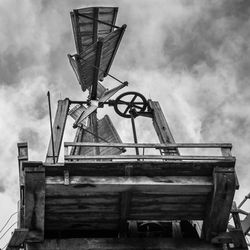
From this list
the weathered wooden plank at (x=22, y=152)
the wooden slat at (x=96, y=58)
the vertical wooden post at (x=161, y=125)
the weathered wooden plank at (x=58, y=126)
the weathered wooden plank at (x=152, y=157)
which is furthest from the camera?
the wooden slat at (x=96, y=58)

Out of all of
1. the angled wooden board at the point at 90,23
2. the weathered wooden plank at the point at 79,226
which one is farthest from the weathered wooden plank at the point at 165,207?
the angled wooden board at the point at 90,23

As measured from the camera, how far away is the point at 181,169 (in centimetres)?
919

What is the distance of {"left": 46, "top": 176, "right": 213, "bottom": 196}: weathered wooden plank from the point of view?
8867mm

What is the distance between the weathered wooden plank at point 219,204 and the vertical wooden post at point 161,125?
233 centimetres

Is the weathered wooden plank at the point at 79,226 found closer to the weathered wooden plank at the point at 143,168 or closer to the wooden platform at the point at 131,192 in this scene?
the wooden platform at the point at 131,192

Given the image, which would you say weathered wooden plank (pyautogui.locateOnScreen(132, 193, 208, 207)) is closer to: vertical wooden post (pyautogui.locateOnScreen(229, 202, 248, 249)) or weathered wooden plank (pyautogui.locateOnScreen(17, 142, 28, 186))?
vertical wooden post (pyautogui.locateOnScreen(229, 202, 248, 249))

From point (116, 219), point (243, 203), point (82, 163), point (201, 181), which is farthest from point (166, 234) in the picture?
point (243, 203)

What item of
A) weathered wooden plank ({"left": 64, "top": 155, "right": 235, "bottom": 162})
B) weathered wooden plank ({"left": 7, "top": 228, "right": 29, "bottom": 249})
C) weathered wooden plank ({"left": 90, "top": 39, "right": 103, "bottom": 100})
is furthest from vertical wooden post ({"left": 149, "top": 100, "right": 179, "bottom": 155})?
weathered wooden plank ({"left": 7, "top": 228, "right": 29, "bottom": 249})

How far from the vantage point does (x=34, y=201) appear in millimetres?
8867

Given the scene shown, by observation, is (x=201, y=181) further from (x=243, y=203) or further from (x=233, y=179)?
(x=243, y=203)

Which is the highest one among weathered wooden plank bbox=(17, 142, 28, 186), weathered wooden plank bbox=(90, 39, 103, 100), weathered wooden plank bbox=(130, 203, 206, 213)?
weathered wooden plank bbox=(90, 39, 103, 100)

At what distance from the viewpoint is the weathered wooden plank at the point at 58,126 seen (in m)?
10.6

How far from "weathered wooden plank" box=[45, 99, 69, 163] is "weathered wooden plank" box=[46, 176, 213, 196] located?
1.71 m

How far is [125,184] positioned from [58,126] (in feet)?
11.3
